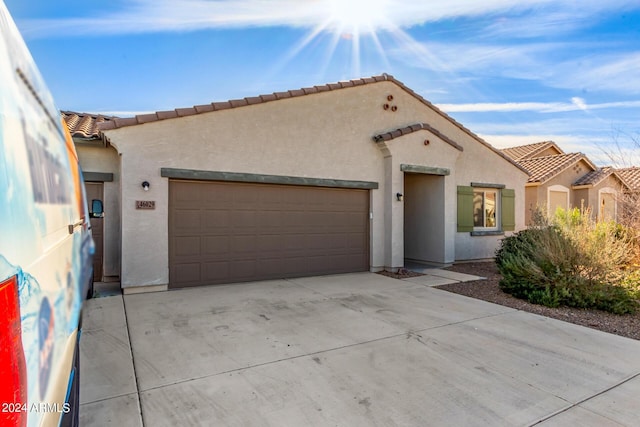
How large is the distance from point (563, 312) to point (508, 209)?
7300 mm

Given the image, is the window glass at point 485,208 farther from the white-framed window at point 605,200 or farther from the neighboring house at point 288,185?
the white-framed window at point 605,200

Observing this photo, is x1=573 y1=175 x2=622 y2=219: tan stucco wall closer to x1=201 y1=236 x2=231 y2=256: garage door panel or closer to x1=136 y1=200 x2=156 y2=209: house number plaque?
x1=201 y1=236 x2=231 y2=256: garage door panel

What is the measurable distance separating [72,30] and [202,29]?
8.75ft

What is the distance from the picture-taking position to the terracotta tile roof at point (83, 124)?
25.8ft

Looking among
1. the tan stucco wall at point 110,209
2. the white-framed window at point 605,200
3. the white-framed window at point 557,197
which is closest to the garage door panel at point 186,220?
the tan stucco wall at point 110,209

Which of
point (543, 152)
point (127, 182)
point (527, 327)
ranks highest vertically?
point (543, 152)

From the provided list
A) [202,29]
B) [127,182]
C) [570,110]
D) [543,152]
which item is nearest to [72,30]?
[202,29]

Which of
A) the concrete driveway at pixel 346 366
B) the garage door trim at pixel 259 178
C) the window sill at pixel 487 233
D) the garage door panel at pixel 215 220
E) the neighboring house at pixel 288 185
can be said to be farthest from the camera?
the window sill at pixel 487 233

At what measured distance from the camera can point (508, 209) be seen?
42.3 feet

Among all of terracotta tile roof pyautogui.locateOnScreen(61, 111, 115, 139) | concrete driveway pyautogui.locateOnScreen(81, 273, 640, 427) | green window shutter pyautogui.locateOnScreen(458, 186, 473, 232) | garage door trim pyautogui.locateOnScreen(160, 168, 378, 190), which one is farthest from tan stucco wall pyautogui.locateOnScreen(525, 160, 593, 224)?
terracotta tile roof pyautogui.locateOnScreen(61, 111, 115, 139)

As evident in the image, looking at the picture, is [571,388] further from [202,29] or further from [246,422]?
[202,29]

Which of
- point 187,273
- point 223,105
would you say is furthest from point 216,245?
point 223,105

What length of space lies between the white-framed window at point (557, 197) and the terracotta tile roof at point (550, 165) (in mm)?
740

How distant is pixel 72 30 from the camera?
7539 mm
